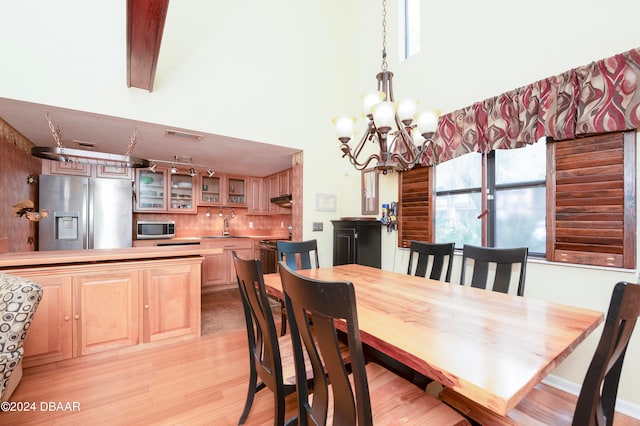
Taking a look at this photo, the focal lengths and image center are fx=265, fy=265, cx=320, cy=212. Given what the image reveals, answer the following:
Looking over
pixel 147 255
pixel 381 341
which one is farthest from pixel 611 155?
pixel 147 255

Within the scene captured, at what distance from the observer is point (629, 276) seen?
1.68m

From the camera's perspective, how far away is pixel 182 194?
4910mm

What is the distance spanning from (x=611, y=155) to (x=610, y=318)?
164 cm

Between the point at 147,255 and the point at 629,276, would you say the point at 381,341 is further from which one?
the point at 147,255

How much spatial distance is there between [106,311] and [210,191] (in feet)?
10.4

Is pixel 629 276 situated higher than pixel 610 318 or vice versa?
pixel 610 318

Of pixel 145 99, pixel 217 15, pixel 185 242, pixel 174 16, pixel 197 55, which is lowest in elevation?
pixel 185 242

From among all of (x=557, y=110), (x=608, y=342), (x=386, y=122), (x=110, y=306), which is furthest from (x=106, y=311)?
(x=557, y=110)

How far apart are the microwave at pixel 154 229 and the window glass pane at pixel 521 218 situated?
4.86 meters

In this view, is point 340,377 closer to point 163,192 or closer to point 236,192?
point 163,192

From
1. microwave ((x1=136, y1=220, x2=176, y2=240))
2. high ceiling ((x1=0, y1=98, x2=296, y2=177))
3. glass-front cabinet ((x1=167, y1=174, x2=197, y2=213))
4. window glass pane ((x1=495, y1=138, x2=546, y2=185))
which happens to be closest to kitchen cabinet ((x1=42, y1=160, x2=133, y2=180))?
high ceiling ((x1=0, y1=98, x2=296, y2=177))

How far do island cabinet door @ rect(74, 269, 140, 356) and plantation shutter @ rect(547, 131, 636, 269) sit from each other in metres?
3.52

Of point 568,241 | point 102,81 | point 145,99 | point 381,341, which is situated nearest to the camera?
point 381,341

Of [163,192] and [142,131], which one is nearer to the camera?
[142,131]
